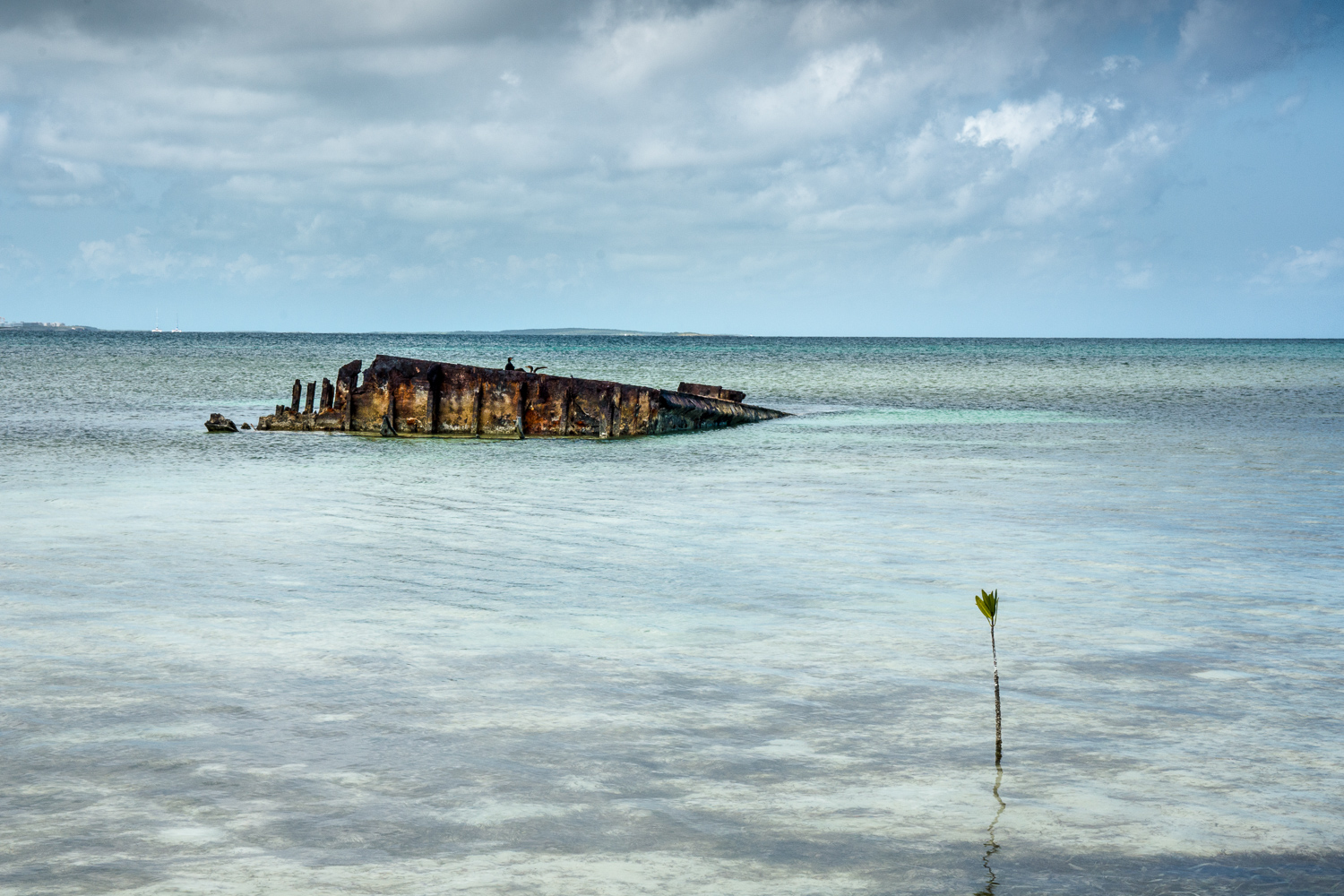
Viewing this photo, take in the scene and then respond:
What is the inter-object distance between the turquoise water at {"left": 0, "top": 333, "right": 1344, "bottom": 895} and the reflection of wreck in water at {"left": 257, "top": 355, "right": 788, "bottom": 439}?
717 cm

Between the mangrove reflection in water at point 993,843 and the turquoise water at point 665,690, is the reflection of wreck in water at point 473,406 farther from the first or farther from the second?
the mangrove reflection in water at point 993,843

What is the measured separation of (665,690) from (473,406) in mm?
15200

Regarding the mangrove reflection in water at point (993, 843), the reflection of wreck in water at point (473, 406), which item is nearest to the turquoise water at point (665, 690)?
the mangrove reflection in water at point (993, 843)

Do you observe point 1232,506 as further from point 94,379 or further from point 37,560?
point 94,379

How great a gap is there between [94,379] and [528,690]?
4036 cm

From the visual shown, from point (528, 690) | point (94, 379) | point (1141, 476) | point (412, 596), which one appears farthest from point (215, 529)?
point (94, 379)

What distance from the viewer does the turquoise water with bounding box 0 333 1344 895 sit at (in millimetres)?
3529

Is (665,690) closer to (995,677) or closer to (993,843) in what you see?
(995,677)

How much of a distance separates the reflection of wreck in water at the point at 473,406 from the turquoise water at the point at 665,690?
7174 mm

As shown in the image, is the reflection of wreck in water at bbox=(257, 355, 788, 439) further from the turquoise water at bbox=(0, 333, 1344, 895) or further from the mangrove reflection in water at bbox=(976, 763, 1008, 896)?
the mangrove reflection in water at bbox=(976, 763, 1008, 896)

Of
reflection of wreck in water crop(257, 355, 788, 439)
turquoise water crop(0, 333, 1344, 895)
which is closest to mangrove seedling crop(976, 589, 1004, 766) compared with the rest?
turquoise water crop(0, 333, 1344, 895)

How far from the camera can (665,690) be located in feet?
17.3

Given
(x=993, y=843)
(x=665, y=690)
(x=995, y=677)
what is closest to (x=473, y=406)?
(x=665, y=690)

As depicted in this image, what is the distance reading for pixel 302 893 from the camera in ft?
10.6
